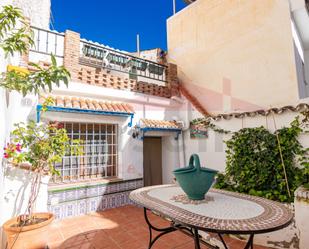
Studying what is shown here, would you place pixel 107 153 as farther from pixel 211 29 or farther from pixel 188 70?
pixel 211 29

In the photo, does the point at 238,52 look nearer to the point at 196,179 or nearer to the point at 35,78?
the point at 196,179

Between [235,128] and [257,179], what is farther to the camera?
[235,128]

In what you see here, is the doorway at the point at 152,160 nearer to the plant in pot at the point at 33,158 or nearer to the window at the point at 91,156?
the window at the point at 91,156

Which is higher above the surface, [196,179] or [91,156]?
[91,156]

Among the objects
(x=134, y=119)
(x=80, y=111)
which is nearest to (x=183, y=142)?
(x=134, y=119)

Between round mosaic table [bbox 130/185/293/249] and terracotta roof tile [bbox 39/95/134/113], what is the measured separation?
3971 mm

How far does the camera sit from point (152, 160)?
31.2ft

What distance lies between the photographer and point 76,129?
727cm

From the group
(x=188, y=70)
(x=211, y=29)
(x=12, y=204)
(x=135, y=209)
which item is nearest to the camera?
(x=12, y=204)

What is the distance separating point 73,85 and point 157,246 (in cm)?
582

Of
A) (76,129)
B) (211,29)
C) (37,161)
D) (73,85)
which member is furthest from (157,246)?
(211,29)

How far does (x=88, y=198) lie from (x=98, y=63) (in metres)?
6.26

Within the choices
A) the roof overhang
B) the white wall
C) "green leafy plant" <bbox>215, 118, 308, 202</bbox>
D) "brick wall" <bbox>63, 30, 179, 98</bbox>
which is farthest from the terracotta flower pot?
"green leafy plant" <bbox>215, 118, 308, 202</bbox>

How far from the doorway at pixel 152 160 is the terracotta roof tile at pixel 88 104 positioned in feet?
7.44
